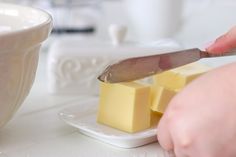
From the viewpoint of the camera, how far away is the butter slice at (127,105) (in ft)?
2.12

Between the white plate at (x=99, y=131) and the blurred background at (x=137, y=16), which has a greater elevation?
the white plate at (x=99, y=131)

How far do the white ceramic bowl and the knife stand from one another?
0.07m

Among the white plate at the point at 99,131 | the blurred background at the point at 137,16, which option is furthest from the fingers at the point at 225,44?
the blurred background at the point at 137,16

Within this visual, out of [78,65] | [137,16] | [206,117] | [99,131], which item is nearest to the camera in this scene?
[206,117]

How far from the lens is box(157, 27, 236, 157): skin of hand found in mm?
531

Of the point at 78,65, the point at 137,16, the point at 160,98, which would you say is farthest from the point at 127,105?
the point at 137,16

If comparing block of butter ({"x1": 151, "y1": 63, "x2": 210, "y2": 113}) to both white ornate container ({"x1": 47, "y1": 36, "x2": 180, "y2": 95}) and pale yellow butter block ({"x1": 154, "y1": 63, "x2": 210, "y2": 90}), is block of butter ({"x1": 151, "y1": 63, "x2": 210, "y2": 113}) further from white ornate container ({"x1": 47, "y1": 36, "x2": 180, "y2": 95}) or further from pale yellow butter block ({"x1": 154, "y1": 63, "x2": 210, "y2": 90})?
white ornate container ({"x1": 47, "y1": 36, "x2": 180, "y2": 95})

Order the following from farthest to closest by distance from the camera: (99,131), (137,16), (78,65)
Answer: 1. (137,16)
2. (78,65)
3. (99,131)

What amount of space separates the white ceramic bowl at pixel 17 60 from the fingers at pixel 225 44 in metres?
0.18

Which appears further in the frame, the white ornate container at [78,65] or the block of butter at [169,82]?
the white ornate container at [78,65]

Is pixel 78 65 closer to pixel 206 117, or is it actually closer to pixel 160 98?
pixel 160 98

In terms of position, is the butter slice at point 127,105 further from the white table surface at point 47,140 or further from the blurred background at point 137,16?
the blurred background at point 137,16

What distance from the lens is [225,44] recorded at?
2.19 feet

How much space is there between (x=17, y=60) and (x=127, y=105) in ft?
0.42
